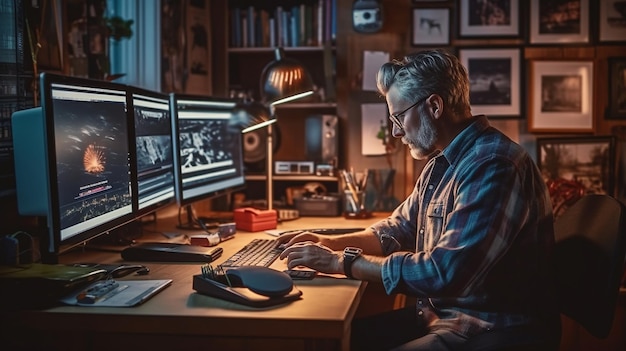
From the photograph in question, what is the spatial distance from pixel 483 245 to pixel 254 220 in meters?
1.26

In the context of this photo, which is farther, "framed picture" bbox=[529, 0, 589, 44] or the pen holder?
"framed picture" bbox=[529, 0, 589, 44]

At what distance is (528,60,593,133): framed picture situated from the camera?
3605mm

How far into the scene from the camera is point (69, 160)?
1716 mm

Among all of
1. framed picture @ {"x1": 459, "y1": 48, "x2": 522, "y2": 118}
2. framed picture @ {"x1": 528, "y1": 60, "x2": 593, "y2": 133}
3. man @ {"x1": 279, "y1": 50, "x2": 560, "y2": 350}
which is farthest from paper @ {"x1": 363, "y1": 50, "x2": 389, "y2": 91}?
man @ {"x1": 279, "y1": 50, "x2": 560, "y2": 350}

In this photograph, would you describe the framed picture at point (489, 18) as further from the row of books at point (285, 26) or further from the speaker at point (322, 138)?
the speaker at point (322, 138)

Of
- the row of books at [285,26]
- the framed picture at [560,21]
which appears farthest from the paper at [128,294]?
the framed picture at [560,21]

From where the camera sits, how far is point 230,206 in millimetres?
3633

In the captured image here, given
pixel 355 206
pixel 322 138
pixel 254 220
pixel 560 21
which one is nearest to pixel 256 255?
pixel 254 220

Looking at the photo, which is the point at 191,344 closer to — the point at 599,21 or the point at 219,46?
the point at 219,46

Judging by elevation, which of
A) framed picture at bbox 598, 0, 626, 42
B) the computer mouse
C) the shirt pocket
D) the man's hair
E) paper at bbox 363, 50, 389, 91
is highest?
framed picture at bbox 598, 0, 626, 42

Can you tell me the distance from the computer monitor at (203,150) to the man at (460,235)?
0.83 meters

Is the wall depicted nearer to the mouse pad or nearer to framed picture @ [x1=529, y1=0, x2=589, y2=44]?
framed picture @ [x1=529, y1=0, x2=589, y2=44]

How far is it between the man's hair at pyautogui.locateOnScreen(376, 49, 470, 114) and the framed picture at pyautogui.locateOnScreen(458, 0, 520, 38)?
188 centimetres

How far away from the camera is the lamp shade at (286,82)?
2812mm
